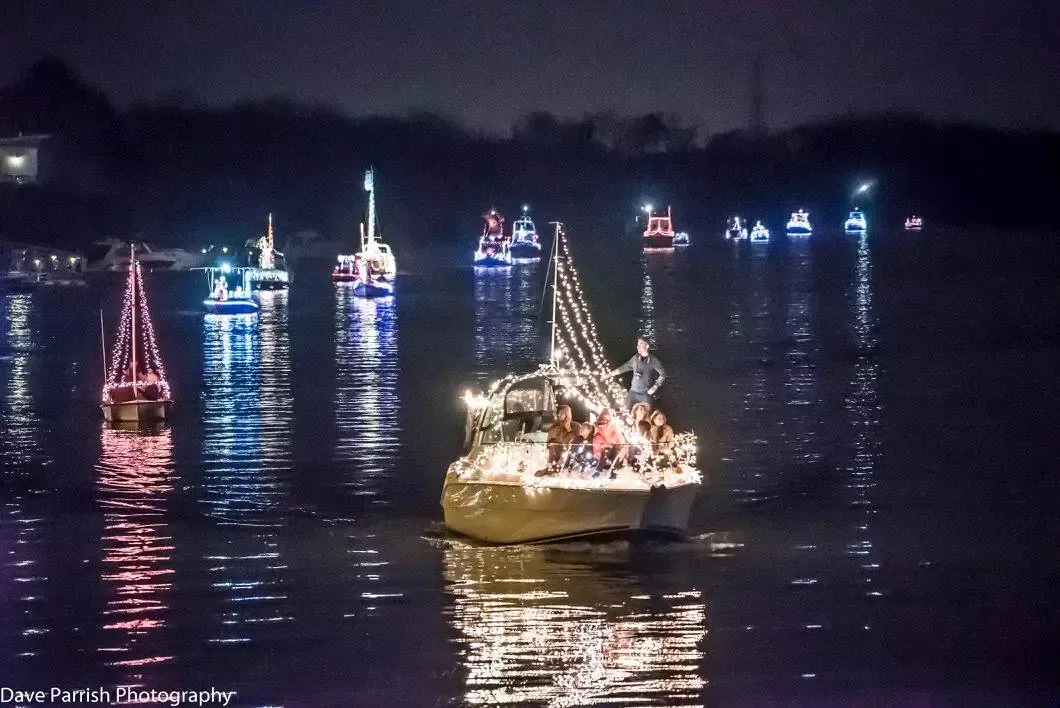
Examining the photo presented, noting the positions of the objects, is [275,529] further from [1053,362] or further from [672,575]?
[1053,362]

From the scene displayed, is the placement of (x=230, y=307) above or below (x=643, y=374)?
above

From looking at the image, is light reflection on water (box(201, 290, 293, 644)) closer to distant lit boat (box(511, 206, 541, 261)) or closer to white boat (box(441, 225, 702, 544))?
white boat (box(441, 225, 702, 544))

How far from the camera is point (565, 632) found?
64.0 ft

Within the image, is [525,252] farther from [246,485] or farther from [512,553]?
[512,553]

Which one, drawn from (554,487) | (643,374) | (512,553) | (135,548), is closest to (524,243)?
(643,374)

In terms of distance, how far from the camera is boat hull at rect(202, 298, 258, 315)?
88125mm

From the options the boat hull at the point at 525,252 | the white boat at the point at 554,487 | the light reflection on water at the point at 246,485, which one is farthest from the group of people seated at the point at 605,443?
the boat hull at the point at 525,252

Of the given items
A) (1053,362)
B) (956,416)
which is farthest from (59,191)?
(956,416)

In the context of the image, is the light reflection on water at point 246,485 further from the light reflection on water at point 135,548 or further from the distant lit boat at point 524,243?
the distant lit boat at point 524,243

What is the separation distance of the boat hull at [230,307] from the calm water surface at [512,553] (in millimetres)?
28966

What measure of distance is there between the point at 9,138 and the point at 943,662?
143 m

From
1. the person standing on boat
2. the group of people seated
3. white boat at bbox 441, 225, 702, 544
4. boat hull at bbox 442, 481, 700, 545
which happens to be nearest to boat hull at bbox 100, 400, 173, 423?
white boat at bbox 441, 225, 702, 544

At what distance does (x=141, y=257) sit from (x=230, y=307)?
65.5 m

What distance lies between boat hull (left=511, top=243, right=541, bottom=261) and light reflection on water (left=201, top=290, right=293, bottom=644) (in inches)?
4645
